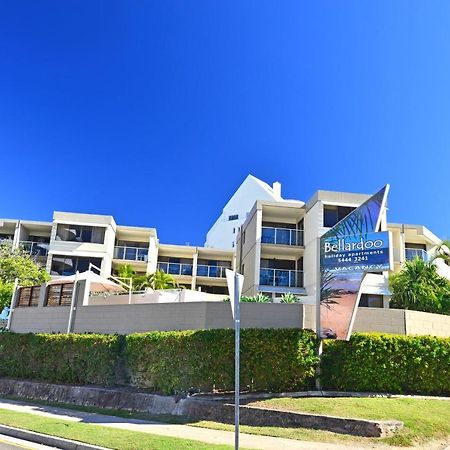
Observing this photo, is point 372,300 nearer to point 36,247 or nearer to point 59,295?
point 59,295

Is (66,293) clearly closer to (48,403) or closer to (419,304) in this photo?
(48,403)

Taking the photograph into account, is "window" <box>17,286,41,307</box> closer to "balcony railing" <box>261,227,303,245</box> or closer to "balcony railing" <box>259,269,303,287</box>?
"balcony railing" <box>259,269,303,287</box>

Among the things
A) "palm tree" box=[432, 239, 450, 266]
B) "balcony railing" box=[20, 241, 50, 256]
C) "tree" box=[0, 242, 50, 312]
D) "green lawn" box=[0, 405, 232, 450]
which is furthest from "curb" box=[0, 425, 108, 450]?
"balcony railing" box=[20, 241, 50, 256]

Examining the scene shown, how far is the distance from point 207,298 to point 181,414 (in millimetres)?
9573

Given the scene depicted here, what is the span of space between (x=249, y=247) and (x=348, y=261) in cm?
1811

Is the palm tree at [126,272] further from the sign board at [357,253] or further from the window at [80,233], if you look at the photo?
the sign board at [357,253]

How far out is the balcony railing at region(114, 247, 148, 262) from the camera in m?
37.9

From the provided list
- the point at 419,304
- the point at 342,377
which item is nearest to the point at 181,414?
the point at 342,377

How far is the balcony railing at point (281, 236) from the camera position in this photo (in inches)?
1129

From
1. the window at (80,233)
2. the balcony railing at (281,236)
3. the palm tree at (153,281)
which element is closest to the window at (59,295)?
the palm tree at (153,281)

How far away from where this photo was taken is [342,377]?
12523mm

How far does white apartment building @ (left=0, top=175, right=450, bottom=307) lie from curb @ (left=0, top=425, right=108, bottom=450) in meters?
15.7

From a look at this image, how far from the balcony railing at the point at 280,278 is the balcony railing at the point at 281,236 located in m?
1.94

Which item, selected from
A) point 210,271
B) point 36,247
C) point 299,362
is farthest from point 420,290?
point 36,247
